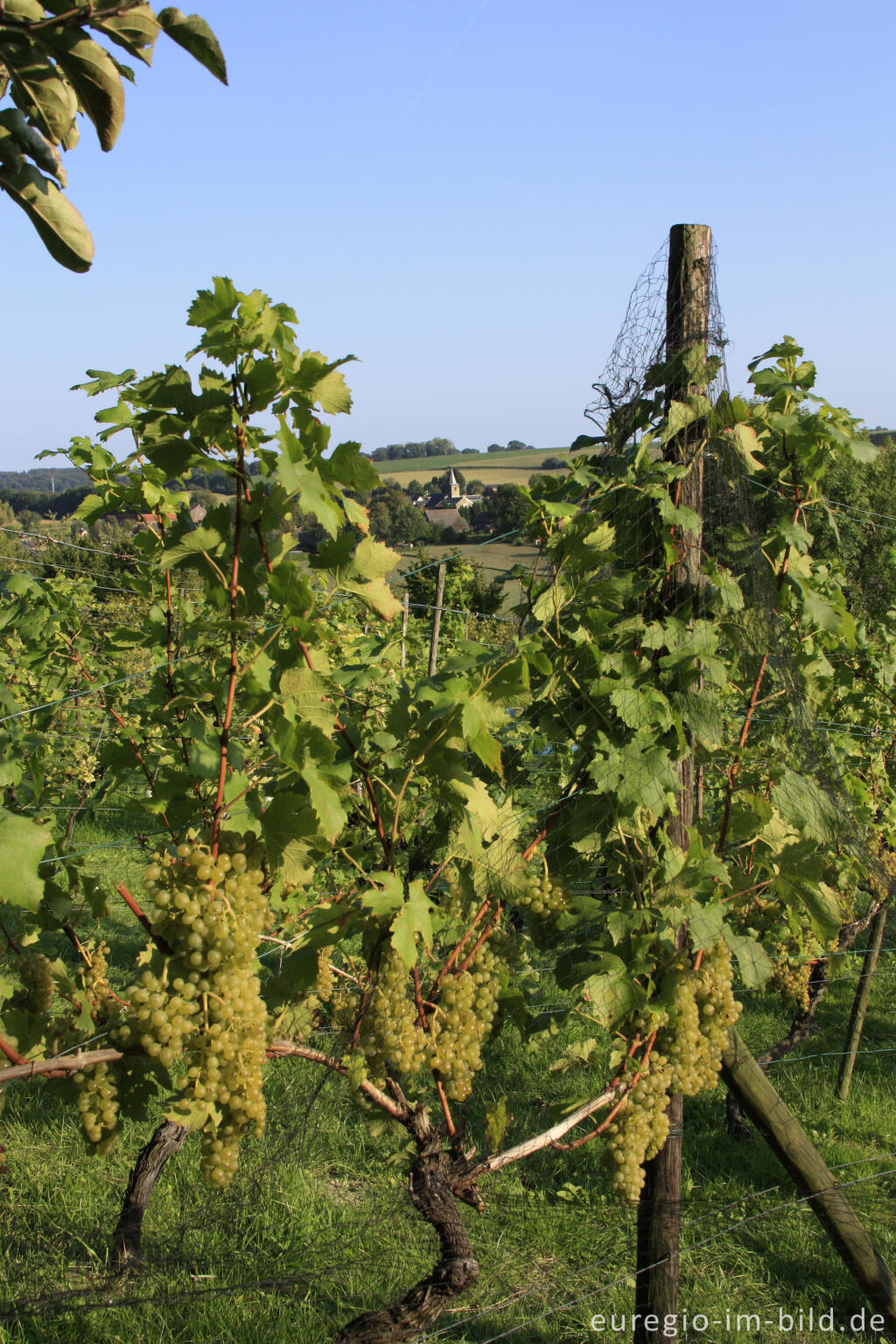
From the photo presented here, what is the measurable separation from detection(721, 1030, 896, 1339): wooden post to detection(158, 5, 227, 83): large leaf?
215 centimetres

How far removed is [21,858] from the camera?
4.03 feet

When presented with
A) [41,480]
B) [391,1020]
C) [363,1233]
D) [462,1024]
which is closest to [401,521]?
[363,1233]

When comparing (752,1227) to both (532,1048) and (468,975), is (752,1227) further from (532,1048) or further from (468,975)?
(468,975)

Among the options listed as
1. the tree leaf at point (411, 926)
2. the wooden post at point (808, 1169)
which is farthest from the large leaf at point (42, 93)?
the wooden post at point (808, 1169)

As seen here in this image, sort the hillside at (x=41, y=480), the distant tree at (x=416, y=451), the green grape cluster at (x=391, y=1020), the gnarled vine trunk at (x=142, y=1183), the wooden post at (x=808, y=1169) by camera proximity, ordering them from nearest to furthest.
Answer: 1. the green grape cluster at (x=391, y=1020)
2. the wooden post at (x=808, y=1169)
3. the gnarled vine trunk at (x=142, y=1183)
4. the distant tree at (x=416, y=451)
5. the hillside at (x=41, y=480)

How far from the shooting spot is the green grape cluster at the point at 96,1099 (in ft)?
5.09

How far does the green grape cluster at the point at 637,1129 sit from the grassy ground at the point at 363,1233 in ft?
1.58

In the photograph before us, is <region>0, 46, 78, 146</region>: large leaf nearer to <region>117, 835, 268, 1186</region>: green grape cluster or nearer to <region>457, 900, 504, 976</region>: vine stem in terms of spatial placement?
<region>117, 835, 268, 1186</region>: green grape cluster

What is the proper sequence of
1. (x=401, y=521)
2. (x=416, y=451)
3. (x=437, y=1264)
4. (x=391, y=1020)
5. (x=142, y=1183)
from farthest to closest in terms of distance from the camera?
1. (x=416, y=451)
2. (x=401, y=521)
3. (x=142, y=1183)
4. (x=437, y=1264)
5. (x=391, y=1020)

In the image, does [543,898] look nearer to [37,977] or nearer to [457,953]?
[457,953]

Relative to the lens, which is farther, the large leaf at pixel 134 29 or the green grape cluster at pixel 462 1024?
the green grape cluster at pixel 462 1024

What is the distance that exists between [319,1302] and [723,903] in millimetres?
2171

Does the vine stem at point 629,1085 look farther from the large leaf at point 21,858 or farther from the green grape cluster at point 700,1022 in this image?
the large leaf at point 21,858

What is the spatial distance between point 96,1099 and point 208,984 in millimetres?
339
